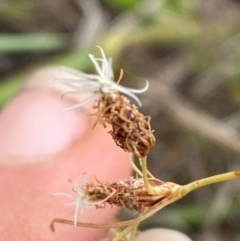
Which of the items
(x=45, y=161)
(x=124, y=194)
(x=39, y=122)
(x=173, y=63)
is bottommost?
(x=124, y=194)

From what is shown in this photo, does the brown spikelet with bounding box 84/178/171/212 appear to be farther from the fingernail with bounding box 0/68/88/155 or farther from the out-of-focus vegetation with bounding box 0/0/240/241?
the out-of-focus vegetation with bounding box 0/0/240/241

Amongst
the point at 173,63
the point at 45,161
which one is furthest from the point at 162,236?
the point at 173,63

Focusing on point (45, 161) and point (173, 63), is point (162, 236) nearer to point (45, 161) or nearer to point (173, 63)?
point (45, 161)

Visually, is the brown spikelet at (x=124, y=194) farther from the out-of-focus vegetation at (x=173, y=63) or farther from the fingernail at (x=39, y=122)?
the out-of-focus vegetation at (x=173, y=63)

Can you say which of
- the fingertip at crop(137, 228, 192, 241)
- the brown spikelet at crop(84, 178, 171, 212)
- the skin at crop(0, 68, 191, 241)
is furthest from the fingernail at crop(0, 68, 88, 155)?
the brown spikelet at crop(84, 178, 171, 212)

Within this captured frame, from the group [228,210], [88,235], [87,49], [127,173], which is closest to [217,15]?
[87,49]

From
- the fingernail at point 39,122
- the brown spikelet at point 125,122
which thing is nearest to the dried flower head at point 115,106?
the brown spikelet at point 125,122

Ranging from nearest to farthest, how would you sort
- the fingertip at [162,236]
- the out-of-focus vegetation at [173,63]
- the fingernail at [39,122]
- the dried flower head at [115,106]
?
1. the dried flower head at [115,106]
2. the fingertip at [162,236]
3. the fingernail at [39,122]
4. the out-of-focus vegetation at [173,63]

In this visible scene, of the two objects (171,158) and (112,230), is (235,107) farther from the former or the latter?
(112,230)
